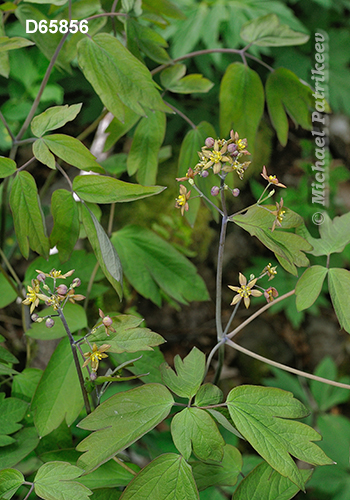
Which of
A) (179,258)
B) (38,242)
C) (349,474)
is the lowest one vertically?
(349,474)

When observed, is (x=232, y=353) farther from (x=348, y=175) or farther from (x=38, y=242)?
(x=38, y=242)

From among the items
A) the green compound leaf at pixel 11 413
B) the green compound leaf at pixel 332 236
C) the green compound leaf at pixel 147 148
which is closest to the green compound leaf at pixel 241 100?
the green compound leaf at pixel 147 148

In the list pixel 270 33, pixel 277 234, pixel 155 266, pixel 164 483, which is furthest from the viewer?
pixel 155 266

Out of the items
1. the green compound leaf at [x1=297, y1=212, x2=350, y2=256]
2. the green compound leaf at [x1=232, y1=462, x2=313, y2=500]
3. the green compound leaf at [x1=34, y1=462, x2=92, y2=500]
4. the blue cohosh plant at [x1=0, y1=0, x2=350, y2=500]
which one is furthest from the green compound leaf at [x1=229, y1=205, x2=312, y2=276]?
the green compound leaf at [x1=34, y1=462, x2=92, y2=500]

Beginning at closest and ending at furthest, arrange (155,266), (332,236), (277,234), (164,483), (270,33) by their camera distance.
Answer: (164,483) → (277,234) → (332,236) → (270,33) → (155,266)

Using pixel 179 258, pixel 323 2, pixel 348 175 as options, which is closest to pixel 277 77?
pixel 179 258

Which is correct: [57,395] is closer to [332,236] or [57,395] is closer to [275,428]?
[275,428]

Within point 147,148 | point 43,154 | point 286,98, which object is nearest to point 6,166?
point 43,154

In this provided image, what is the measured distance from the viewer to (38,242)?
2.30 feet

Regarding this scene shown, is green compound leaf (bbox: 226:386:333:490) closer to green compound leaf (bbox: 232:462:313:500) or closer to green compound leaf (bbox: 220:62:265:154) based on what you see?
green compound leaf (bbox: 232:462:313:500)

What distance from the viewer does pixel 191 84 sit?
0.91 meters

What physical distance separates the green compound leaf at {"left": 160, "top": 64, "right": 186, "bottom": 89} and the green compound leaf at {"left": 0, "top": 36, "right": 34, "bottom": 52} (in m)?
0.32

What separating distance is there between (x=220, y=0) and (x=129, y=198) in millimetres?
1591

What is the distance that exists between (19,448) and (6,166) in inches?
20.9
